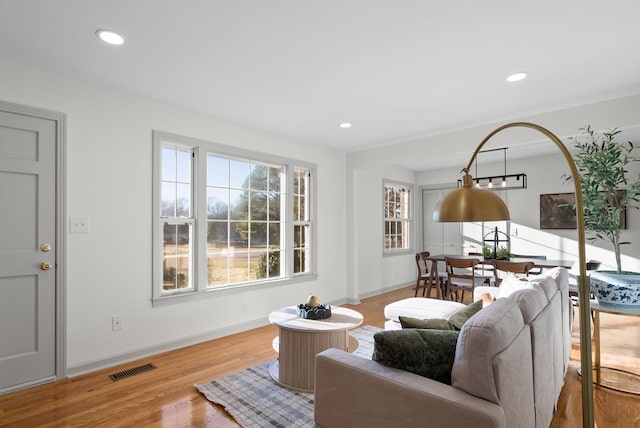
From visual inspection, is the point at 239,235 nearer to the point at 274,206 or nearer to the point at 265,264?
the point at 265,264

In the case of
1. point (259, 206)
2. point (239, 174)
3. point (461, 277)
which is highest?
point (239, 174)

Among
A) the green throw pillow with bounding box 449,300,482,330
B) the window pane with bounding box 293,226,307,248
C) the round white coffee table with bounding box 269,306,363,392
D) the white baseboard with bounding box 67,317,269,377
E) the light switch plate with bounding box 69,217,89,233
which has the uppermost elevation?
the light switch plate with bounding box 69,217,89,233

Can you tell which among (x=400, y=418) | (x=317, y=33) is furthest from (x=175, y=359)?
(x=317, y=33)

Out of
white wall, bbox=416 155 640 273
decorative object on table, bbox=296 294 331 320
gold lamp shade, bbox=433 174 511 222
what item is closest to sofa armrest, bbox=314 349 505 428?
gold lamp shade, bbox=433 174 511 222

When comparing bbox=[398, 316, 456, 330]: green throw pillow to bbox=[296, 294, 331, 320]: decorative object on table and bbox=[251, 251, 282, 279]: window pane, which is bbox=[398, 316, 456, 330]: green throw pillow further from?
bbox=[251, 251, 282, 279]: window pane

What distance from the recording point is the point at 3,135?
8.65 ft

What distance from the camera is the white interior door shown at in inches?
104

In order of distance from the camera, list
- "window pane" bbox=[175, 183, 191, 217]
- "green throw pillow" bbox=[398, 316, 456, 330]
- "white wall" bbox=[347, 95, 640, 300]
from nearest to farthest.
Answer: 1. "green throw pillow" bbox=[398, 316, 456, 330]
2. "white wall" bbox=[347, 95, 640, 300]
3. "window pane" bbox=[175, 183, 191, 217]

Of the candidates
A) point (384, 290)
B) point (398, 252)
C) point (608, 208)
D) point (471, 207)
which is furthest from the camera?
point (398, 252)

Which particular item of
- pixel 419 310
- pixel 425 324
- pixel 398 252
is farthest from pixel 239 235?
pixel 398 252

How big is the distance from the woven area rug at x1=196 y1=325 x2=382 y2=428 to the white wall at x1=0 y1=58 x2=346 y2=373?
1.03 m

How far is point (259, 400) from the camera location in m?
2.53

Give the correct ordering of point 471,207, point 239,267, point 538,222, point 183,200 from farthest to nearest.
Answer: point 538,222 < point 239,267 < point 183,200 < point 471,207

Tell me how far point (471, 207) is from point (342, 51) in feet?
4.87
